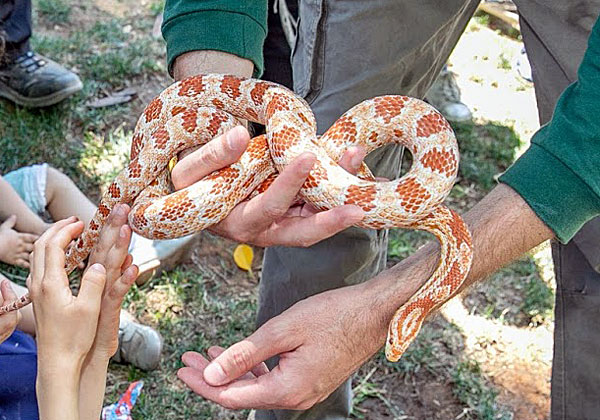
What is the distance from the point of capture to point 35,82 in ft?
16.3

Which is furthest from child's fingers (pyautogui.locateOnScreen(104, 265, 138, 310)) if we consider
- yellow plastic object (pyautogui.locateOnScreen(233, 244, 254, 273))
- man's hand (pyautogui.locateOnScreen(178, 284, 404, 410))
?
yellow plastic object (pyautogui.locateOnScreen(233, 244, 254, 273))

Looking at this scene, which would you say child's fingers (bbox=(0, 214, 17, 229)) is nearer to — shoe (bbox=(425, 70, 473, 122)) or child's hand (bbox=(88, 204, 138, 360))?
child's hand (bbox=(88, 204, 138, 360))

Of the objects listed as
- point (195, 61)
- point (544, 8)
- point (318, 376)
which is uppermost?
point (544, 8)

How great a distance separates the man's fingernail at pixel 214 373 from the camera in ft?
7.25

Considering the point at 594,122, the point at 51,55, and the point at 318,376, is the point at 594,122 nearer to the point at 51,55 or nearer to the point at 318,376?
the point at 318,376

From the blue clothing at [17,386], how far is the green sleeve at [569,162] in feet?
6.03

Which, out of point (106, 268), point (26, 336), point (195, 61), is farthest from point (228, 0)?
point (26, 336)

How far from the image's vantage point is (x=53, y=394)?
2.34m

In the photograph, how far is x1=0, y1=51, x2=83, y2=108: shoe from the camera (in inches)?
196

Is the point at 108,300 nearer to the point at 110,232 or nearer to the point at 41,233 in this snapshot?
the point at 110,232

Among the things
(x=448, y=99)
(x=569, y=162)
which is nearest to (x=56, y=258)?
(x=569, y=162)

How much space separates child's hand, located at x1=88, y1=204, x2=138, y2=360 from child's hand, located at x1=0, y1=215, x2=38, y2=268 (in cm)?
152

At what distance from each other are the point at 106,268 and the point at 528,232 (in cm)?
125

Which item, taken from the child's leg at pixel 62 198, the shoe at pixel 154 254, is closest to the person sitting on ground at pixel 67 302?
the shoe at pixel 154 254
